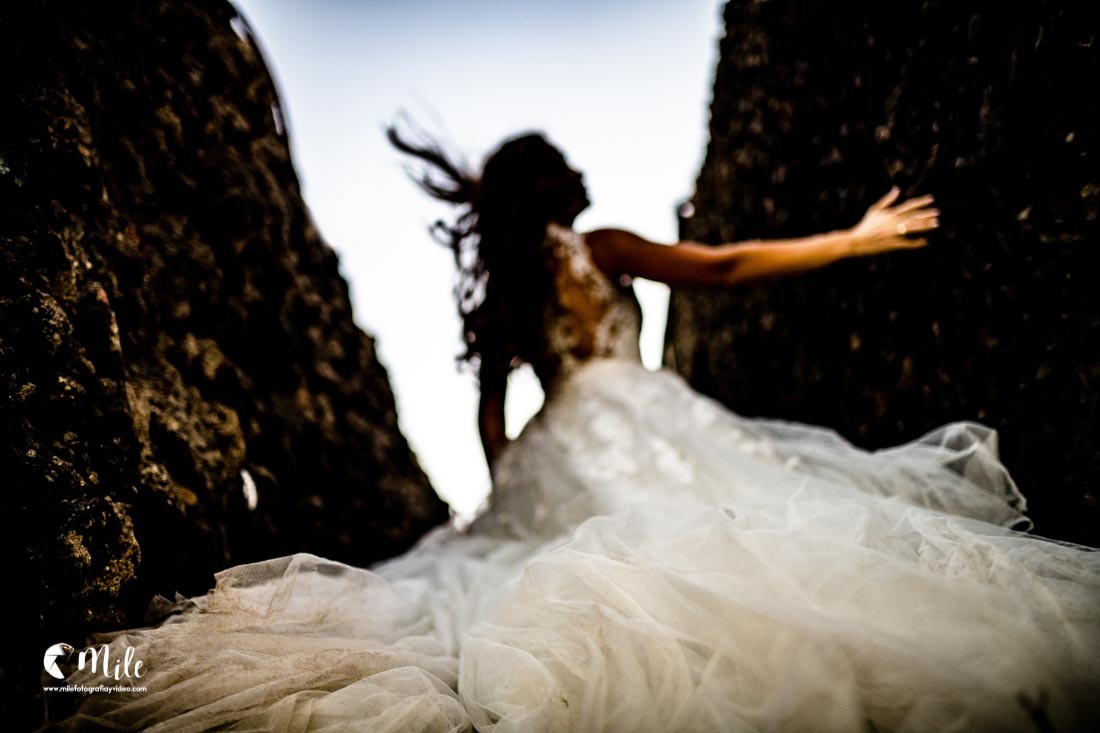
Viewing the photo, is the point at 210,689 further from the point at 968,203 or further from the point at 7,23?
the point at 968,203

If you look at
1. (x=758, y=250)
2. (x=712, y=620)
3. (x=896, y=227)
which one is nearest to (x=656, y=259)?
(x=758, y=250)

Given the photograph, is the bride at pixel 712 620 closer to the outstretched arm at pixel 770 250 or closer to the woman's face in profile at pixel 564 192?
the outstretched arm at pixel 770 250

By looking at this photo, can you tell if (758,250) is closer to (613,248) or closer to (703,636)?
(613,248)

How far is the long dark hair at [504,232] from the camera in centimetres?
270

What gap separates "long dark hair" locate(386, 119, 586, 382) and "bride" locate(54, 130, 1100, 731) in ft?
3.85

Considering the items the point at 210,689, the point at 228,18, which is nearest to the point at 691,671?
the point at 210,689

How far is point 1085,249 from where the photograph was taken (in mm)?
1342

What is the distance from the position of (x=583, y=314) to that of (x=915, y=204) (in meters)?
1.41

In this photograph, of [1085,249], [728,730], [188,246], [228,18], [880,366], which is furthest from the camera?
[228,18]

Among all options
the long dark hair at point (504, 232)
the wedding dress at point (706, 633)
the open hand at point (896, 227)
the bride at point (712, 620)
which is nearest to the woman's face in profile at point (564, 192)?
the long dark hair at point (504, 232)

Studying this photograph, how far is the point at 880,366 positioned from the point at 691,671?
1905mm

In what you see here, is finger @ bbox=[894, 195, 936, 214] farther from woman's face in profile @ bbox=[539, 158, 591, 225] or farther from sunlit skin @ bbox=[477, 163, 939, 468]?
woman's face in profile @ bbox=[539, 158, 591, 225]

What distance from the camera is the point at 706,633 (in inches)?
34.2

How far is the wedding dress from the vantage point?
2.39ft
